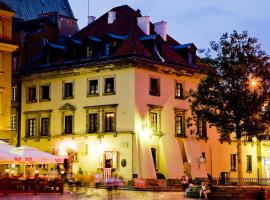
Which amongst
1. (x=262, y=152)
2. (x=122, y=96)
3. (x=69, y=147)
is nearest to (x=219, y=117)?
(x=122, y=96)

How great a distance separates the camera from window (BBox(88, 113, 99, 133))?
194 ft

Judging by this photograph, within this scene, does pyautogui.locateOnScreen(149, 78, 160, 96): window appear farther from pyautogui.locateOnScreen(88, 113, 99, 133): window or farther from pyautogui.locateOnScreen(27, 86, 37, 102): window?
pyautogui.locateOnScreen(27, 86, 37, 102): window

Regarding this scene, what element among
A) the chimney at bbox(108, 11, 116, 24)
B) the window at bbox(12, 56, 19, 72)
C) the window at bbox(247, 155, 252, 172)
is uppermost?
the chimney at bbox(108, 11, 116, 24)

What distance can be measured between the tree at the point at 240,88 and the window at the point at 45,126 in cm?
2472

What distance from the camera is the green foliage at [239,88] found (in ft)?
134

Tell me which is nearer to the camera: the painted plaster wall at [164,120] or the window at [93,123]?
the painted plaster wall at [164,120]

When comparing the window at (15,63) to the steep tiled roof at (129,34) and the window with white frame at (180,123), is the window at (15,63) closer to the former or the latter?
the steep tiled roof at (129,34)

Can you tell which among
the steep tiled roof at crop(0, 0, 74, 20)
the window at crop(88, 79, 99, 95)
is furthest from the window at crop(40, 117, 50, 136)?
the steep tiled roof at crop(0, 0, 74, 20)

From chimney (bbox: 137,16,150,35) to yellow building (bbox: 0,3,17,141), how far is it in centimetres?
1287

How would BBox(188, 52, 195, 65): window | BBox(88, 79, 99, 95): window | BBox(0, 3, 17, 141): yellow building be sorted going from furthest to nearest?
BBox(188, 52, 195, 65): window
BBox(88, 79, 99, 95): window
BBox(0, 3, 17, 141): yellow building

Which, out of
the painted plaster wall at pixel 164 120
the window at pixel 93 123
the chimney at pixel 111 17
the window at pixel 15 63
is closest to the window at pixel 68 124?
the window at pixel 93 123

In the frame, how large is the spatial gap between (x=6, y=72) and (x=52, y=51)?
8475 millimetres

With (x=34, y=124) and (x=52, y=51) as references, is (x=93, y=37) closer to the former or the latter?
(x=52, y=51)

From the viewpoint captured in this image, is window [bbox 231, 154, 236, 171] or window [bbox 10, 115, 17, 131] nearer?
window [bbox 10, 115, 17, 131]
